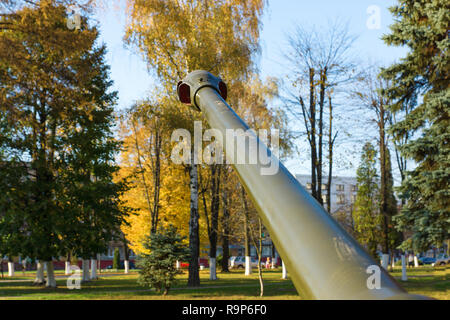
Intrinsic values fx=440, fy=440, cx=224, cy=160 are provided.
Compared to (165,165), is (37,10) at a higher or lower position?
higher

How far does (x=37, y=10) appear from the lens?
39.9 feet

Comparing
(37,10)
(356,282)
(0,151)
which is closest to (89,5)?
(37,10)

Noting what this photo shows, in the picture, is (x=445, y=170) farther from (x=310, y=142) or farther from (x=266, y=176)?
(x=266, y=176)

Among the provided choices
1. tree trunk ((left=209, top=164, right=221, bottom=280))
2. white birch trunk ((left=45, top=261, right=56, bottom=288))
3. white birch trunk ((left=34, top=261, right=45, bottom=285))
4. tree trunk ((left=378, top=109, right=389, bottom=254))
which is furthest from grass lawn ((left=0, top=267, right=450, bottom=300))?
tree trunk ((left=209, top=164, right=221, bottom=280))

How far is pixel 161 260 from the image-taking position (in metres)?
15.7

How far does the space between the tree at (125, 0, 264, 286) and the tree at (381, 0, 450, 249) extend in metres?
7.53

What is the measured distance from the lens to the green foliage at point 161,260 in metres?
15.5

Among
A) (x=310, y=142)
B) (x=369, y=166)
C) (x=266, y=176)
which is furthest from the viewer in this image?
(x=369, y=166)

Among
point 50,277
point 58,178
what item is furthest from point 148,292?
point 58,178

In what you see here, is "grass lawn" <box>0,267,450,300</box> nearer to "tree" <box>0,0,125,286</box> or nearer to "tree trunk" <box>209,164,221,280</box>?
"tree" <box>0,0,125,286</box>

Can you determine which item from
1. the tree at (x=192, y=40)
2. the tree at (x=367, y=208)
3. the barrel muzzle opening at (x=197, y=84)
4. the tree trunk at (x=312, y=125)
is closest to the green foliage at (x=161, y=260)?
the tree at (x=192, y=40)

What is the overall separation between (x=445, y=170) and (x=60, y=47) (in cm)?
1164

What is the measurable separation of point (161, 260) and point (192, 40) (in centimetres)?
985

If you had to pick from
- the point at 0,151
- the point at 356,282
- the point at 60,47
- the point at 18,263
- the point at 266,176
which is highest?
the point at 60,47
